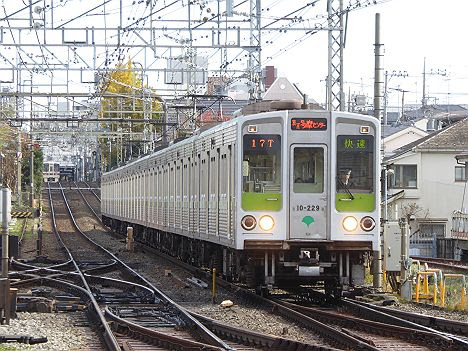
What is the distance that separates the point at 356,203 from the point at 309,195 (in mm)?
670

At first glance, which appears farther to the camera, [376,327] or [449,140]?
[449,140]

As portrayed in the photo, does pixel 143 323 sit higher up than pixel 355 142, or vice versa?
pixel 355 142

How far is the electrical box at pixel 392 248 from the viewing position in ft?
55.1

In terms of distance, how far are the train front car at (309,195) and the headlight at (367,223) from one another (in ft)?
0.05

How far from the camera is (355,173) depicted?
15.1 metres

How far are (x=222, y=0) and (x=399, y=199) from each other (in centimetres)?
2057

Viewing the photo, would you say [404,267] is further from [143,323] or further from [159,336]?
[159,336]

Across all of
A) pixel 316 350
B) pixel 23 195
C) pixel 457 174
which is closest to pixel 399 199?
pixel 457 174

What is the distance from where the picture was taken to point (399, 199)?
42438 millimetres

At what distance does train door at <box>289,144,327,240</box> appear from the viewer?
14953 mm

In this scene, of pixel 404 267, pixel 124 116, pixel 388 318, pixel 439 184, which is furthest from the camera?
pixel 124 116

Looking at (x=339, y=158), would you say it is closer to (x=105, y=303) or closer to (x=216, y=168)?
(x=216, y=168)

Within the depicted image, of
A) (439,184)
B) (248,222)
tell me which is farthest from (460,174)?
(248,222)

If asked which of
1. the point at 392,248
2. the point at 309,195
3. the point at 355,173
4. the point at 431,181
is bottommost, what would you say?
the point at 392,248
